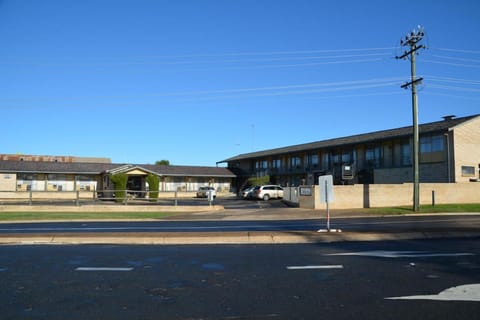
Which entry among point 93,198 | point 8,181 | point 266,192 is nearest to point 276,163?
point 266,192

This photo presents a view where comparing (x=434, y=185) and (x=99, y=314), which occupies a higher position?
(x=434, y=185)

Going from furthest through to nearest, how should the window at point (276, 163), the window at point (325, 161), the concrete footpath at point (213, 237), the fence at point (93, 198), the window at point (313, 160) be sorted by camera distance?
the window at point (276, 163), the window at point (313, 160), the window at point (325, 161), the fence at point (93, 198), the concrete footpath at point (213, 237)

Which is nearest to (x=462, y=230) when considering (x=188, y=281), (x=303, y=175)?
(x=188, y=281)

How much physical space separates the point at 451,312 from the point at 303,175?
5290cm

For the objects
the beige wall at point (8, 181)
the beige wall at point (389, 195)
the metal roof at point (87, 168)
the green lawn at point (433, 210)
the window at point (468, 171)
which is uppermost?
the metal roof at point (87, 168)

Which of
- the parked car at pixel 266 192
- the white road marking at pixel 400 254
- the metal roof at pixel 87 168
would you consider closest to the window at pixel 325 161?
the parked car at pixel 266 192

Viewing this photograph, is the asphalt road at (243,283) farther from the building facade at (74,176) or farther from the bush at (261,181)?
the bush at (261,181)

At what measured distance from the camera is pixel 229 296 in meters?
6.55

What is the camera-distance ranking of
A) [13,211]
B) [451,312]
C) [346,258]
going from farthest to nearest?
[13,211], [346,258], [451,312]

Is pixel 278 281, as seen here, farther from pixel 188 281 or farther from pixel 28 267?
pixel 28 267

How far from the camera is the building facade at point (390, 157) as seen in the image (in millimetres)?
37281

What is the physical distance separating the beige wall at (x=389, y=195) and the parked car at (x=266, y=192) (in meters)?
13.6

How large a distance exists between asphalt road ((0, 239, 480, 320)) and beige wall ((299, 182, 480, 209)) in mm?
18372

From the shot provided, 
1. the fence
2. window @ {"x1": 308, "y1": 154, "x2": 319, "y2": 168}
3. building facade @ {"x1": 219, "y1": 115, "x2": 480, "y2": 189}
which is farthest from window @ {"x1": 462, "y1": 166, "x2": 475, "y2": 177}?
the fence
